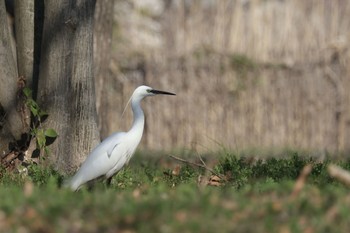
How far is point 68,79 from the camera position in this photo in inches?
398

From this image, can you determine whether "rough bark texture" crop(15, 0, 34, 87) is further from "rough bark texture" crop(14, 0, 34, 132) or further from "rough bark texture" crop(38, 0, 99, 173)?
"rough bark texture" crop(38, 0, 99, 173)

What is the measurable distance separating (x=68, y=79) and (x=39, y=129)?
58 centimetres

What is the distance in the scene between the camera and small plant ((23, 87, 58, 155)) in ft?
32.9

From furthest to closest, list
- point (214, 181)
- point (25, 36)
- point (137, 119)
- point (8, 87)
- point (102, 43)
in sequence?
point (102, 43) < point (25, 36) < point (8, 87) < point (137, 119) < point (214, 181)

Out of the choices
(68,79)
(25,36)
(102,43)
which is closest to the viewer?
(68,79)

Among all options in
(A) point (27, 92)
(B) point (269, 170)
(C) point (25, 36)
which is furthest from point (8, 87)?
(B) point (269, 170)

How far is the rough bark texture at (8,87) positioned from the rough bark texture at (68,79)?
346 mm

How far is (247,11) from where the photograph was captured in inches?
757

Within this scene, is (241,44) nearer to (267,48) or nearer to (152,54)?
(267,48)

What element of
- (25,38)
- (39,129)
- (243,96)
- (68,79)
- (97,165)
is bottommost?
(243,96)

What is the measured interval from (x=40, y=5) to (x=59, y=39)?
80 centimetres

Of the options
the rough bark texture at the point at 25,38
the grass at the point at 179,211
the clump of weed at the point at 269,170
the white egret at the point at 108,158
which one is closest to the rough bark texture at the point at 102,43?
the rough bark texture at the point at 25,38

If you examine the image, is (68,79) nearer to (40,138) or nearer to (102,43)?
(40,138)

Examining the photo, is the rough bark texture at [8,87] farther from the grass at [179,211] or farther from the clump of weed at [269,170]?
the grass at [179,211]
